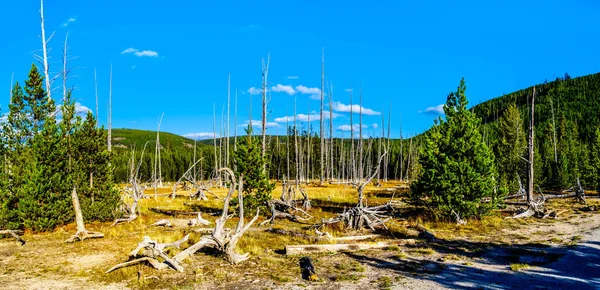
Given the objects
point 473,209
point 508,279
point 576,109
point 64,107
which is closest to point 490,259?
point 508,279

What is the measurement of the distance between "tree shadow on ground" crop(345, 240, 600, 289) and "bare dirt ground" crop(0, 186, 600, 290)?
24 mm

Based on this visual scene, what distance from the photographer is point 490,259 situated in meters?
11.4

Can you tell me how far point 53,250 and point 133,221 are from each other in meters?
7.04

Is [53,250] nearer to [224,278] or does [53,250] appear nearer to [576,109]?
[224,278]

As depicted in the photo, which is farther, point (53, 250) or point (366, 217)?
point (366, 217)

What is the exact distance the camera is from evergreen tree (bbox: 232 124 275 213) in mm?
21266

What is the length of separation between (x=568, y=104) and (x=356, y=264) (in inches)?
3951

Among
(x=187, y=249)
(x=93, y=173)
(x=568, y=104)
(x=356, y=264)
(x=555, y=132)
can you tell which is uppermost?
(x=568, y=104)

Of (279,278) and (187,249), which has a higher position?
(187,249)

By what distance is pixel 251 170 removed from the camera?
70.3 ft

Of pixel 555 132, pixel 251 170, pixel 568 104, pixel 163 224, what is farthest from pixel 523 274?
pixel 568 104

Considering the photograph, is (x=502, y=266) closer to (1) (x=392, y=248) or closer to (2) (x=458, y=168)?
(1) (x=392, y=248)

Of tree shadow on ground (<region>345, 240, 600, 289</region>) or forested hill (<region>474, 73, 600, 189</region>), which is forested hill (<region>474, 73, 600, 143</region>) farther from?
tree shadow on ground (<region>345, 240, 600, 289</region>)

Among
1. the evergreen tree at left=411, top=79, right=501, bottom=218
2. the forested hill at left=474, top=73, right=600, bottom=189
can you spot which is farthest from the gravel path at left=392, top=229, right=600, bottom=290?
the forested hill at left=474, top=73, right=600, bottom=189
